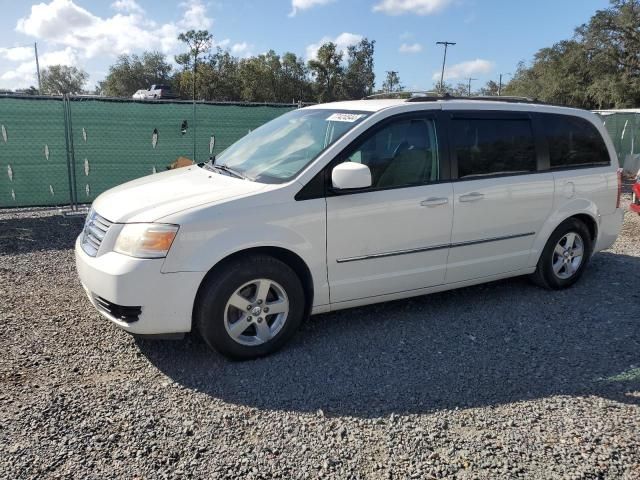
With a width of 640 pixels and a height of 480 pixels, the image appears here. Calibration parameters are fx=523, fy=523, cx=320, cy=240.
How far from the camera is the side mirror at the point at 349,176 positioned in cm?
371

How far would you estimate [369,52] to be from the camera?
69.0 m

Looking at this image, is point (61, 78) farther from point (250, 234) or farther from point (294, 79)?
point (250, 234)

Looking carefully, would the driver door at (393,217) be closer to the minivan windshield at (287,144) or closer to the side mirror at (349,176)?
the side mirror at (349,176)

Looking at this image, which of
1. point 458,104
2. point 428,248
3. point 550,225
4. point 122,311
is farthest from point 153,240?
point 550,225

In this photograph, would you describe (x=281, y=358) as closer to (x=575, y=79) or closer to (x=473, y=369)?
(x=473, y=369)

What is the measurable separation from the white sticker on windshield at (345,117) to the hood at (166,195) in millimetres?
949

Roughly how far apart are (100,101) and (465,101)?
6429mm

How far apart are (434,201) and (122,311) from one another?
2.48m

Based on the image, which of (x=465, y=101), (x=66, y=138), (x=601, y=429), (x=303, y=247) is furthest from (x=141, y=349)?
(x=66, y=138)

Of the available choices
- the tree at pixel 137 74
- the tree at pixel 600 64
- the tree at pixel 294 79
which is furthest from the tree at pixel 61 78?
the tree at pixel 600 64

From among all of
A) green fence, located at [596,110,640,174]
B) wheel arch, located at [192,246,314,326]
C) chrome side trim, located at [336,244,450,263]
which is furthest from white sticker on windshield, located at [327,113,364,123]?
green fence, located at [596,110,640,174]

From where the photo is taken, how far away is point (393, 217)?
4.04 metres

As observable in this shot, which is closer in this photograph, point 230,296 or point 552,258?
point 230,296

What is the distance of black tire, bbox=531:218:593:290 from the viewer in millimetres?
5125
